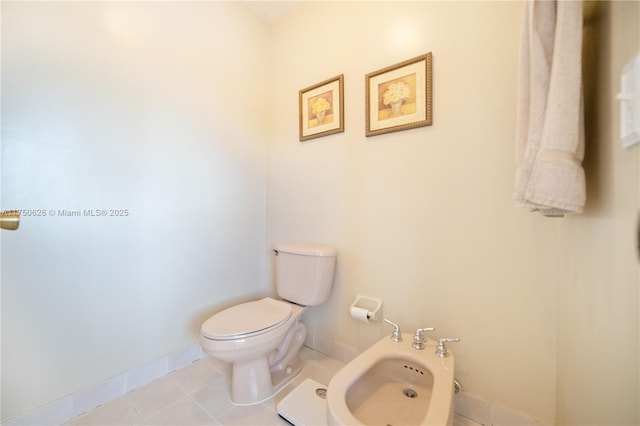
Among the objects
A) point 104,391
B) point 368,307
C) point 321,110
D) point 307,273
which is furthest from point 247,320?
point 321,110

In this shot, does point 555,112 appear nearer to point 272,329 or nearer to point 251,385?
point 272,329

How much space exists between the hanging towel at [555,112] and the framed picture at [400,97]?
1.83ft

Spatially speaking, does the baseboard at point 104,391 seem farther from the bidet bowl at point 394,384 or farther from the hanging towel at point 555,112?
the hanging towel at point 555,112

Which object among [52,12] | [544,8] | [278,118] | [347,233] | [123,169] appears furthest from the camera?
[278,118]

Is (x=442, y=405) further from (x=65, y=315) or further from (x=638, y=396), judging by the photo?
(x=65, y=315)

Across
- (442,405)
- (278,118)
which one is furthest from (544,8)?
(278,118)

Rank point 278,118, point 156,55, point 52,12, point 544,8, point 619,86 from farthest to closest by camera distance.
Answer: point 278,118, point 156,55, point 52,12, point 544,8, point 619,86

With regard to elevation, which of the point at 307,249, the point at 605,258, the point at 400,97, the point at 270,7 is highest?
the point at 270,7

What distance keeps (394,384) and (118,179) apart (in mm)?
1650

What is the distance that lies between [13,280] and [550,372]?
7.18ft

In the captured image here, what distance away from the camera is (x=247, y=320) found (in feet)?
4.26

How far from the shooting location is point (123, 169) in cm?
133

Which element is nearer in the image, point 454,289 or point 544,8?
point 544,8

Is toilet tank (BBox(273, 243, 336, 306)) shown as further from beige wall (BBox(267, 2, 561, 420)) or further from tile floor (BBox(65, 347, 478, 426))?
tile floor (BBox(65, 347, 478, 426))
